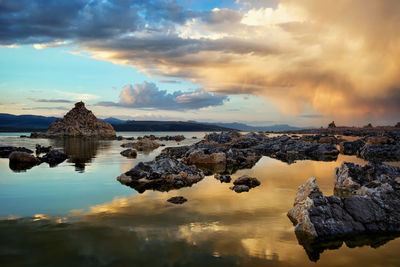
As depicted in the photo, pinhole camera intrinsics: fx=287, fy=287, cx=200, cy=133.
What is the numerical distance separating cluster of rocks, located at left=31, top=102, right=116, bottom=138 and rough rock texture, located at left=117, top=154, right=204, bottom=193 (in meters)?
101

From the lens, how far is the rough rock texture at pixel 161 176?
1822cm

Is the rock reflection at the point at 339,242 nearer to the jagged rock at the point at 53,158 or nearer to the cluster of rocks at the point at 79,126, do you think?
the jagged rock at the point at 53,158

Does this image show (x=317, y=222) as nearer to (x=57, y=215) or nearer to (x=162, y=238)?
(x=162, y=238)

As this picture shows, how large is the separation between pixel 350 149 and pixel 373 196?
1594 inches

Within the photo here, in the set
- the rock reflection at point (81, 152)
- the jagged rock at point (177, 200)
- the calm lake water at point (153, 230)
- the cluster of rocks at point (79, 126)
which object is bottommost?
the rock reflection at point (81, 152)

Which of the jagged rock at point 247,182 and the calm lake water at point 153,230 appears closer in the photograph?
the calm lake water at point 153,230

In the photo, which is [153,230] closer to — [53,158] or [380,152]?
[53,158]

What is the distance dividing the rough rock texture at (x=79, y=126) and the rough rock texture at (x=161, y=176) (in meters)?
101

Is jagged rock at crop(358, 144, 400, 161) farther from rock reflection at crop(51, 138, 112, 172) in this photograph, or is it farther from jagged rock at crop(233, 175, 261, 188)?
rock reflection at crop(51, 138, 112, 172)

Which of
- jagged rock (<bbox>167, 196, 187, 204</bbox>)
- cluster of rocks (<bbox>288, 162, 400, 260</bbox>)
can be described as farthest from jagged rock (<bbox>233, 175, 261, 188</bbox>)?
cluster of rocks (<bbox>288, 162, 400, 260</bbox>)

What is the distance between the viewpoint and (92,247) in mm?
8906

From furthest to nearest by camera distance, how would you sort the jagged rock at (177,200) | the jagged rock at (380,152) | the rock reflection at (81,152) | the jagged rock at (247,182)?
1. the jagged rock at (380,152)
2. the rock reflection at (81,152)
3. the jagged rock at (247,182)
4. the jagged rock at (177,200)

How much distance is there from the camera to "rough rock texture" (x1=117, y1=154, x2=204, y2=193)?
59.8 ft

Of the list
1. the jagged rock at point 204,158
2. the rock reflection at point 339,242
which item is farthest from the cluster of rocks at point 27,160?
the rock reflection at point 339,242
